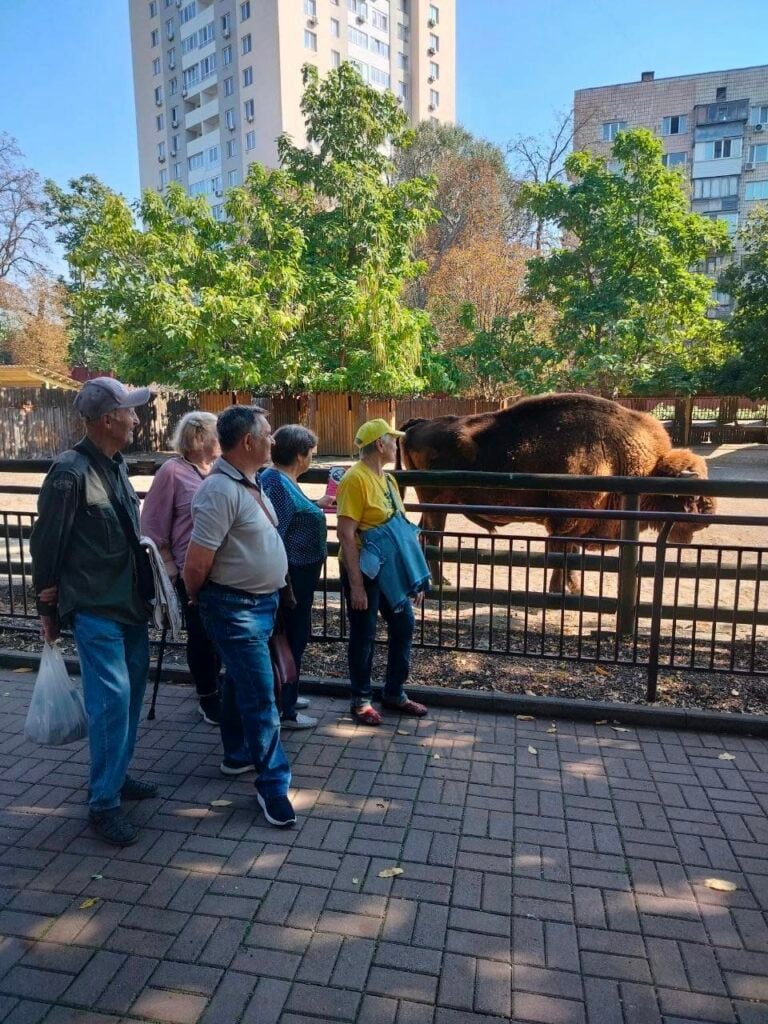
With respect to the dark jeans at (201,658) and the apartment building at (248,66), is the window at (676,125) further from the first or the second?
the dark jeans at (201,658)

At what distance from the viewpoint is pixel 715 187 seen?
56156 mm

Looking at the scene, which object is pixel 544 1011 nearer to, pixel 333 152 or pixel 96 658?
pixel 96 658

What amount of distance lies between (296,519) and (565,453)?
4.27 m

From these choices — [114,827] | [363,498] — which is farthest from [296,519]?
[114,827]

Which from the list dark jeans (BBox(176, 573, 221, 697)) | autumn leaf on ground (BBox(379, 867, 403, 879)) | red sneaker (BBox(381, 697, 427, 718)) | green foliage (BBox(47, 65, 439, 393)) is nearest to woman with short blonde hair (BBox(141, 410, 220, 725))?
dark jeans (BBox(176, 573, 221, 697))

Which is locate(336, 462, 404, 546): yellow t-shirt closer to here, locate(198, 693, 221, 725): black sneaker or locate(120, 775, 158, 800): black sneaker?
locate(198, 693, 221, 725): black sneaker

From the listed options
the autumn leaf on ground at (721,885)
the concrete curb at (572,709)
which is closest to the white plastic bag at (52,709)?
the concrete curb at (572,709)

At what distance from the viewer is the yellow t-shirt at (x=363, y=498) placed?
414cm

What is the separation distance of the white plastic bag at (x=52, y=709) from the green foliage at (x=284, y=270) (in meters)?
17.1

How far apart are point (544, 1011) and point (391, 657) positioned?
231 cm

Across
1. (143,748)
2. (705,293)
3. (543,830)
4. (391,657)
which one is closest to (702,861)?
(543,830)

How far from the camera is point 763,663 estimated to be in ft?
17.6

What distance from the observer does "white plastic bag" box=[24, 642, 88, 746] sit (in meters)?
3.28

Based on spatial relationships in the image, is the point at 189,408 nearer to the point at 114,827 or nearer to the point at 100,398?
the point at 100,398
